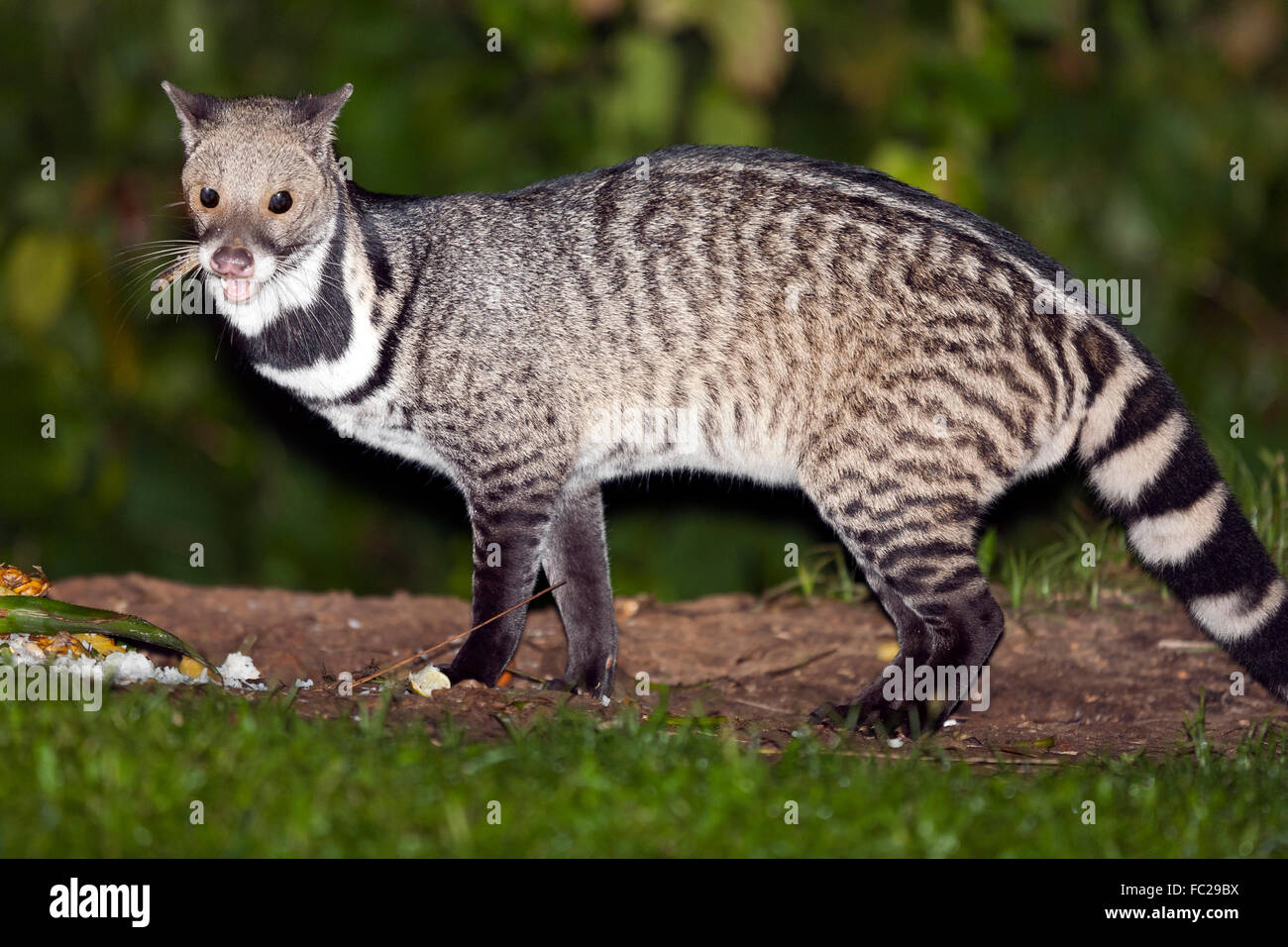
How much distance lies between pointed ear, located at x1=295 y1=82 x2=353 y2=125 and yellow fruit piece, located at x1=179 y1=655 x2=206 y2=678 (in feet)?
6.98

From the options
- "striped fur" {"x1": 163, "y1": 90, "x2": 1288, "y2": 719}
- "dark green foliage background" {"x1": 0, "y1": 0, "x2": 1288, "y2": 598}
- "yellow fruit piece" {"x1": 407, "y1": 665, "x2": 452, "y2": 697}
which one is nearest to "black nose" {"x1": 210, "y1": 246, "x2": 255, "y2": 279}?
"striped fur" {"x1": 163, "y1": 90, "x2": 1288, "y2": 719}

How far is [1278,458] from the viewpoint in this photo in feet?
23.6

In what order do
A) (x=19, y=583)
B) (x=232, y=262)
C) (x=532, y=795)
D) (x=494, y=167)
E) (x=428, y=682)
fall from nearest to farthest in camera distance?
(x=532, y=795) < (x=232, y=262) < (x=428, y=682) < (x=19, y=583) < (x=494, y=167)

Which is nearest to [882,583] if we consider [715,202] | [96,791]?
[715,202]

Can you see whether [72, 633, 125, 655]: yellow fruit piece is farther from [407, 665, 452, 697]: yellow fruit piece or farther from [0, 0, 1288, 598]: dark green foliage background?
[0, 0, 1288, 598]: dark green foliage background

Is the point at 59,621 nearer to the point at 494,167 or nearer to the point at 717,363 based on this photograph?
the point at 717,363

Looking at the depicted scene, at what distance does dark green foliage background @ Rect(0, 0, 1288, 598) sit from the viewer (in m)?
7.39

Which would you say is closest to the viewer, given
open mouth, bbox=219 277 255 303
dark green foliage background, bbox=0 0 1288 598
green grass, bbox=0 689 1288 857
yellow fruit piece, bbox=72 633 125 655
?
green grass, bbox=0 689 1288 857

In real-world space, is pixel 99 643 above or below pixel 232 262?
below

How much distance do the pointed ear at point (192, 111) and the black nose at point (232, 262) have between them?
0.69m

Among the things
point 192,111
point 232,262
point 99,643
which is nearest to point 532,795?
point 232,262

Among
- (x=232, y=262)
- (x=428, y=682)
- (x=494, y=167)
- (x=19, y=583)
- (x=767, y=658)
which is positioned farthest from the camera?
(x=494, y=167)

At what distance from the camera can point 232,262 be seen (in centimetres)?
491

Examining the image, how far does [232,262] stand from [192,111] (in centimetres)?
85
